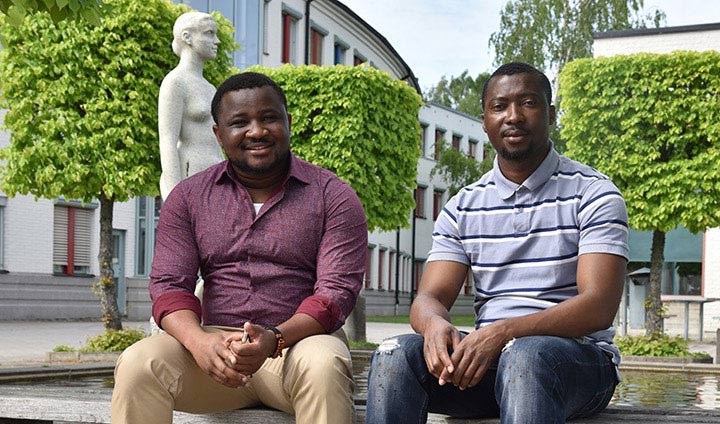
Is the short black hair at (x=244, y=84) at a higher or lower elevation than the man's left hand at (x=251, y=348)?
higher

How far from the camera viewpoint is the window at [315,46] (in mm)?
34188

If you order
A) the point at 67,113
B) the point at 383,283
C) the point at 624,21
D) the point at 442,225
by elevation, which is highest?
the point at 624,21

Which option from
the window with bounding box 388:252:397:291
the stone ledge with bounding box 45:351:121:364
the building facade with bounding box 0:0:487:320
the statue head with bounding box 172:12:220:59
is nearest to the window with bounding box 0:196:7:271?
the building facade with bounding box 0:0:487:320

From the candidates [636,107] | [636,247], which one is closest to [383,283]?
[636,247]

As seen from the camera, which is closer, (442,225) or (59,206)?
(442,225)

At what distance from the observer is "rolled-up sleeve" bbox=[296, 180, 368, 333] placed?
12.7 feet

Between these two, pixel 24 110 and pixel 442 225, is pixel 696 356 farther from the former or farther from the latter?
pixel 442 225

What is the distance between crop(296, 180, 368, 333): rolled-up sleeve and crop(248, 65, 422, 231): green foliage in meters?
14.5

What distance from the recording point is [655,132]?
14.8 metres

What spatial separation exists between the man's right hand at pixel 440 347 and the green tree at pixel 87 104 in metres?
9.56

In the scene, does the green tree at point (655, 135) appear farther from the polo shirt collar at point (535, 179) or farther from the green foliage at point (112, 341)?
the polo shirt collar at point (535, 179)

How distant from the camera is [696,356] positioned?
42.6ft

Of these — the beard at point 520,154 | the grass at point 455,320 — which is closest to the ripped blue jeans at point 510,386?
the beard at point 520,154

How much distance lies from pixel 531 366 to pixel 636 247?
77.9 ft
